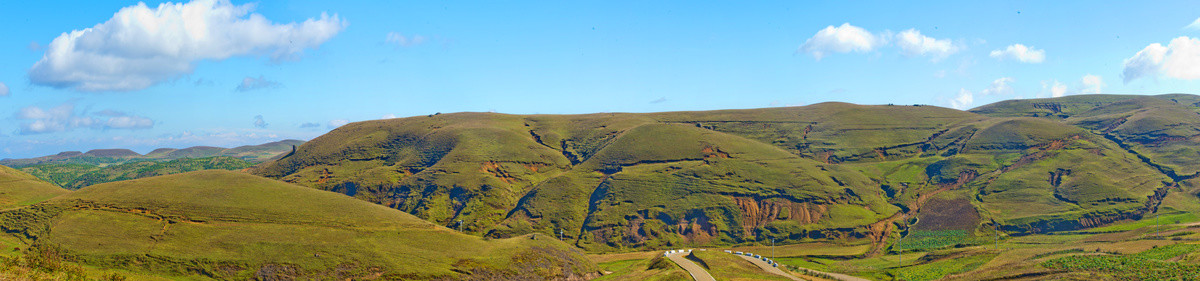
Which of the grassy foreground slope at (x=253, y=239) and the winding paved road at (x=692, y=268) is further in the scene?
the winding paved road at (x=692, y=268)

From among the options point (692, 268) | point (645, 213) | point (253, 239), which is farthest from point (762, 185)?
point (253, 239)

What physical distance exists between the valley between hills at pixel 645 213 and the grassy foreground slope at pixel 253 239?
36 centimetres

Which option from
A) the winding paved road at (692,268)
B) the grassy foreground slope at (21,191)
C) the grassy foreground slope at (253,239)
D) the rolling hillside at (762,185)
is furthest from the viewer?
the rolling hillside at (762,185)

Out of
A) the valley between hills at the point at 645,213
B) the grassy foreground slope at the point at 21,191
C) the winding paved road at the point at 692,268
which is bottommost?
the winding paved road at the point at 692,268

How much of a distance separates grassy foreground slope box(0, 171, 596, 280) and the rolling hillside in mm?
38357

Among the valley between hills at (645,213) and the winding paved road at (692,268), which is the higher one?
the valley between hills at (645,213)

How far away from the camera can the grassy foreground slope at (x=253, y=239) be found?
88875 mm

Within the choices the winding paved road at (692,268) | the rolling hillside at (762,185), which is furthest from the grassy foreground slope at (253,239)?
the rolling hillside at (762,185)

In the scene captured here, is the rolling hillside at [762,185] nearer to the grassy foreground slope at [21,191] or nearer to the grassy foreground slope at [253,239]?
the grassy foreground slope at [253,239]

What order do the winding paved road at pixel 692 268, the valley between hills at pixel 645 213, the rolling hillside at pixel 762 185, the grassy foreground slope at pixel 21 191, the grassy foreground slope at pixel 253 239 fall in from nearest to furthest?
the grassy foreground slope at pixel 253 239 → the valley between hills at pixel 645 213 → the winding paved road at pixel 692 268 → the grassy foreground slope at pixel 21 191 → the rolling hillside at pixel 762 185

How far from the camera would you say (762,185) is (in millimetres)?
158625

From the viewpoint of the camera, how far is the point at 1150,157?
184m

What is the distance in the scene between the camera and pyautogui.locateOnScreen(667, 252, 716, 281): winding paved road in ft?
298

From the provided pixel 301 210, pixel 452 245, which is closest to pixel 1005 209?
pixel 452 245
